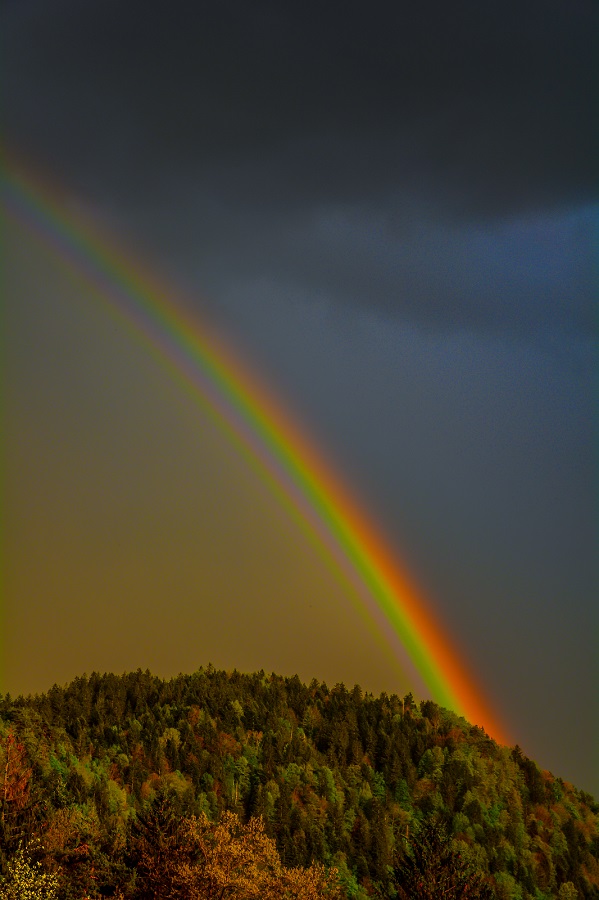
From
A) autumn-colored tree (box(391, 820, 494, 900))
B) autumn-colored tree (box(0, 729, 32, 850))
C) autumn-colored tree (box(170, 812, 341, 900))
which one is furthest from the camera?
autumn-colored tree (box(0, 729, 32, 850))

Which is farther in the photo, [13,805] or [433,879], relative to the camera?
[13,805]

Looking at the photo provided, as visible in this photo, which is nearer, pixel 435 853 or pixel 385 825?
pixel 435 853

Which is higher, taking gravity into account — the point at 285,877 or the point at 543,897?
the point at 543,897

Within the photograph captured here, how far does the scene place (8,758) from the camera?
160 m

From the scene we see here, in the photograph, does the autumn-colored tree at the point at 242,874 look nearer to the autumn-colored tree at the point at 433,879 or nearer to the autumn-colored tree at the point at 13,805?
the autumn-colored tree at the point at 433,879

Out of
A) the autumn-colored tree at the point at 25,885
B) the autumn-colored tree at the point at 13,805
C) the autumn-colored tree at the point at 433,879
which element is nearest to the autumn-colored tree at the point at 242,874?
the autumn-colored tree at the point at 25,885

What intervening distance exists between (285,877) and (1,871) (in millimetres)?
35204

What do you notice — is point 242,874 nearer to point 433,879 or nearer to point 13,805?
point 433,879

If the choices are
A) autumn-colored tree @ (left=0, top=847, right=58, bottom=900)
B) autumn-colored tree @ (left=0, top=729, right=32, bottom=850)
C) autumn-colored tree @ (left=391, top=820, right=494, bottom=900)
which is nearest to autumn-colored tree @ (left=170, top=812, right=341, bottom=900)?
autumn-colored tree @ (left=0, top=847, right=58, bottom=900)

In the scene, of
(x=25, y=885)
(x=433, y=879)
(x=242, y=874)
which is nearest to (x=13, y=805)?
(x=25, y=885)

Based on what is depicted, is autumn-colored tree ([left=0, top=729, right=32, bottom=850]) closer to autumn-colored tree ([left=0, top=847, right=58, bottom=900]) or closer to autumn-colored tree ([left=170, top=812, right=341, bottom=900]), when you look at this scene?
autumn-colored tree ([left=0, top=847, right=58, bottom=900])

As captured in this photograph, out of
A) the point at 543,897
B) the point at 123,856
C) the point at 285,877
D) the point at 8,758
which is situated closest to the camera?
the point at 285,877

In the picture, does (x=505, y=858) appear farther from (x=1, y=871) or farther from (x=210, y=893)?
(x=210, y=893)

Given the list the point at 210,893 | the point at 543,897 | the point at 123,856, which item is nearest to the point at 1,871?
the point at 123,856
